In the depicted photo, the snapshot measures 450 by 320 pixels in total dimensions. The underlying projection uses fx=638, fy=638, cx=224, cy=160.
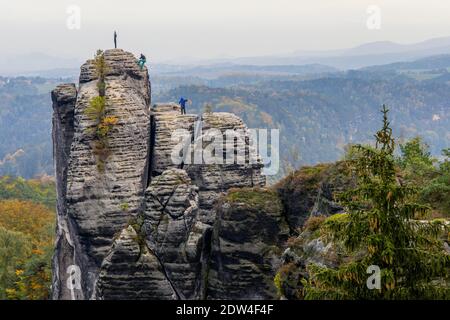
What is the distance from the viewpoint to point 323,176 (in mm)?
41094

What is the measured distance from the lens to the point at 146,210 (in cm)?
4438

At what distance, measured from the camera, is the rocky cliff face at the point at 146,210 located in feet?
137

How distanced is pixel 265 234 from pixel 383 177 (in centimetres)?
2271

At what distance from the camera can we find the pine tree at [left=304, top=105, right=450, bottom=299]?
18.8m

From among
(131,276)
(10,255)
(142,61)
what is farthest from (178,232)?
(10,255)

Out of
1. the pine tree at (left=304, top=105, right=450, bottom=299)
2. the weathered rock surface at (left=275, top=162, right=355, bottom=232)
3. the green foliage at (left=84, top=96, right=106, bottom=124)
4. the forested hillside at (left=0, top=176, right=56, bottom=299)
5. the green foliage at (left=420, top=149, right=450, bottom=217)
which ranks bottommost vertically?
the forested hillside at (left=0, top=176, right=56, bottom=299)

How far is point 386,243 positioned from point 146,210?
27798 mm

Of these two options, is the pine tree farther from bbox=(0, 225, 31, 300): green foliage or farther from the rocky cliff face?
bbox=(0, 225, 31, 300): green foliage

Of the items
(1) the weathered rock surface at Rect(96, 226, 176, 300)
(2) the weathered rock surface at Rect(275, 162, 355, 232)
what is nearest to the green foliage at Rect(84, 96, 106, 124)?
(1) the weathered rock surface at Rect(96, 226, 176, 300)

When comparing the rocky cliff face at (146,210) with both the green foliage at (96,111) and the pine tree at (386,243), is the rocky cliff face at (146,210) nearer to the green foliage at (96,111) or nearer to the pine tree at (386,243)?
the green foliage at (96,111)

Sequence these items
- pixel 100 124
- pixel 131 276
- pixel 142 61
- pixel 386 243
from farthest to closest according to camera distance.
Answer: pixel 142 61 → pixel 100 124 → pixel 131 276 → pixel 386 243

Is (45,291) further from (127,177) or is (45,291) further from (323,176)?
(323,176)

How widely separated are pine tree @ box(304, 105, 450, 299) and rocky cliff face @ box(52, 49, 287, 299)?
2090cm

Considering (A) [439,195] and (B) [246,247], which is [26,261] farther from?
(A) [439,195]
